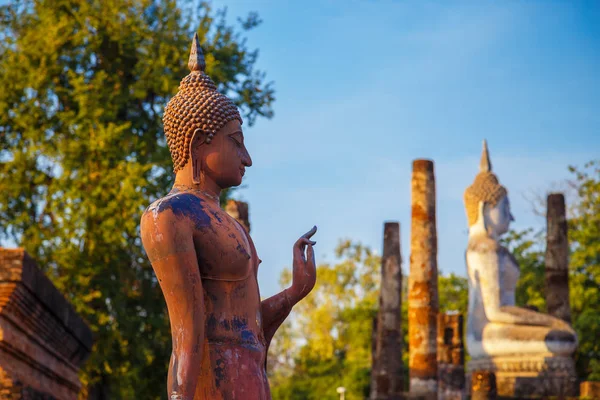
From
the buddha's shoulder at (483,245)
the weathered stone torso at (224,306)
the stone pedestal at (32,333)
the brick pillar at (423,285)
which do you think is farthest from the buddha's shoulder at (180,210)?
the buddha's shoulder at (483,245)

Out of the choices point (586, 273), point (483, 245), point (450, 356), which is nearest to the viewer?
point (450, 356)

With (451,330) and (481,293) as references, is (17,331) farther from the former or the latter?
(481,293)

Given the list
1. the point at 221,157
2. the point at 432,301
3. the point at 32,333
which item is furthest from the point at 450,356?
the point at 221,157

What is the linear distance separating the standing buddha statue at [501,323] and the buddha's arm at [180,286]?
1168cm

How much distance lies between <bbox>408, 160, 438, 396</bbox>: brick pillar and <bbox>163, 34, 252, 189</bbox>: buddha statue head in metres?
11.6

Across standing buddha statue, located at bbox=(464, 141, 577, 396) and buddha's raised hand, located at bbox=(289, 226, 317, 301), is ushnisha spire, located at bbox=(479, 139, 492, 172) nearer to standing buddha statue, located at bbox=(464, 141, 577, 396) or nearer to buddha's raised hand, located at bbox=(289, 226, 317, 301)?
standing buddha statue, located at bbox=(464, 141, 577, 396)

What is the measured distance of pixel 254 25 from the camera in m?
24.0

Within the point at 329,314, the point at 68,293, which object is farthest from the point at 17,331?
the point at 329,314

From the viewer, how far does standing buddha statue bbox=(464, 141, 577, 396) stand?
16.1 meters

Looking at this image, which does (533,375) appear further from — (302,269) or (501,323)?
(302,269)

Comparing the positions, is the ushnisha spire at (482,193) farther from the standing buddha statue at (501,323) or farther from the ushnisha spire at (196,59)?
the ushnisha spire at (196,59)

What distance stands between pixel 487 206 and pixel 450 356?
284cm

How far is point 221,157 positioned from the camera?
5.25 m

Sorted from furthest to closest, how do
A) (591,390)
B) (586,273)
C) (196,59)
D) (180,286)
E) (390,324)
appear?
(586,273) < (390,324) < (591,390) < (196,59) < (180,286)
